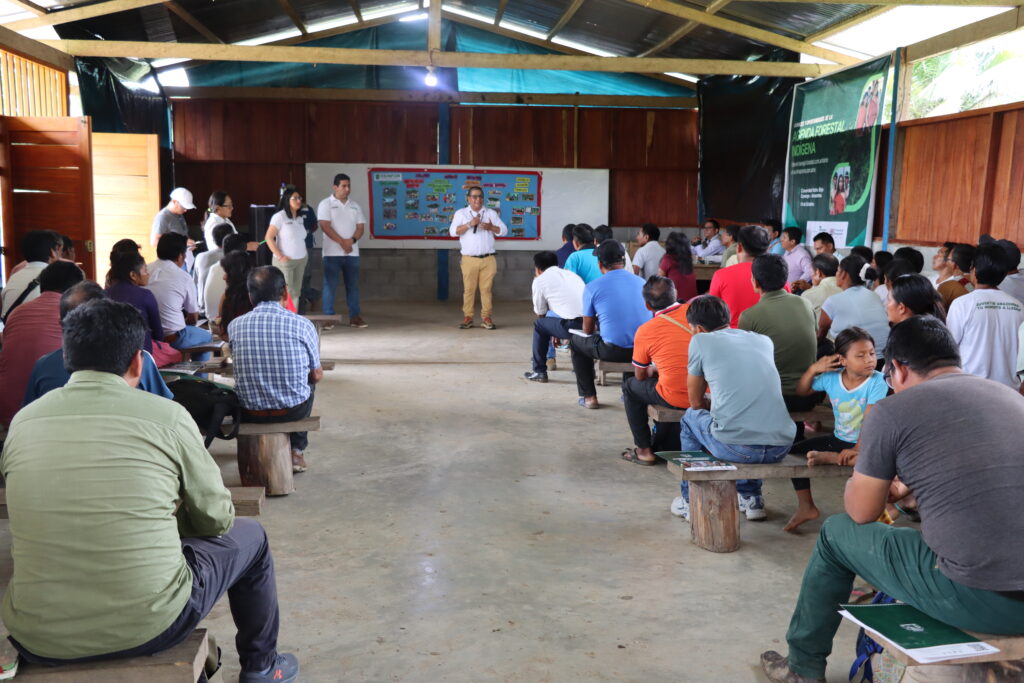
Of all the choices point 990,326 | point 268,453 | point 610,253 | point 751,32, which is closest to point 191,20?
point 751,32

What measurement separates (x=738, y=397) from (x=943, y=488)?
1451 millimetres

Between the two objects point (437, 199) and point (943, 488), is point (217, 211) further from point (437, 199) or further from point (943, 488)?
Answer: point (943, 488)

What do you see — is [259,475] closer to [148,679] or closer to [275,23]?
[148,679]

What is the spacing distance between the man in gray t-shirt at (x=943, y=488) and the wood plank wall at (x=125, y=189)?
788cm

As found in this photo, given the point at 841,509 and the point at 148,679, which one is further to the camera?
the point at 841,509

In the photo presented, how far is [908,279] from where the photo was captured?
3.62 metres

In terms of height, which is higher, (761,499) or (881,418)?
(881,418)

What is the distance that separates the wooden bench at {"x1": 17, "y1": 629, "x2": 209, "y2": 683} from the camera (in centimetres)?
185

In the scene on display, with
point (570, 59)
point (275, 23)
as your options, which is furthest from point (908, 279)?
point (275, 23)

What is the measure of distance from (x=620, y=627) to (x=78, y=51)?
7797mm

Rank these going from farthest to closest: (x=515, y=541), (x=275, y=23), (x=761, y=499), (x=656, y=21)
A: (x=275, y=23)
(x=656, y=21)
(x=761, y=499)
(x=515, y=541)

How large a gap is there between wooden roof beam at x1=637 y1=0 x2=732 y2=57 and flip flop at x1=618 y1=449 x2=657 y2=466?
17.1 feet

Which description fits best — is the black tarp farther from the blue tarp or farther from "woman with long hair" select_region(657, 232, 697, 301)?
"woman with long hair" select_region(657, 232, 697, 301)

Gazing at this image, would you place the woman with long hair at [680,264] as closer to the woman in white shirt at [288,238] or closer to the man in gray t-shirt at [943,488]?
the woman in white shirt at [288,238]
